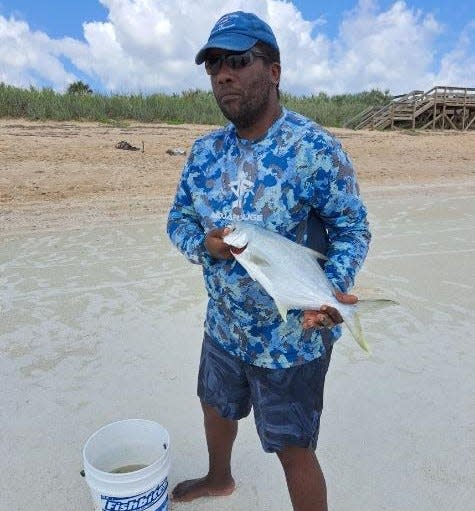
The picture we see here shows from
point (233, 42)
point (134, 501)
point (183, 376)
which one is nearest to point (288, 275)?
point (233, 42)

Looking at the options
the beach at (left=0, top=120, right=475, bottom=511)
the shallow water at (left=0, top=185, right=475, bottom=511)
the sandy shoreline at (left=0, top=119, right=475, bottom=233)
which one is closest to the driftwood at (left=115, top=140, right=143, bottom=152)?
the sandy shoreline at (left=0, top=119, right=475, bottom=233)

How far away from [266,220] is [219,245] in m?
0.20

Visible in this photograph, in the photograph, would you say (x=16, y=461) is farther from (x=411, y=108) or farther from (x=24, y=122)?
(x=411, y=108)

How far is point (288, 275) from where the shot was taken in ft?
5.82

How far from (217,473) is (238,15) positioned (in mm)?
2068

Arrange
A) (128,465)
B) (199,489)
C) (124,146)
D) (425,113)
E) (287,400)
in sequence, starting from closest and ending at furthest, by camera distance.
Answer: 1. (287,400)
2. (128,465)
3. (199,489)
4. (124,146)
5. (425,113)

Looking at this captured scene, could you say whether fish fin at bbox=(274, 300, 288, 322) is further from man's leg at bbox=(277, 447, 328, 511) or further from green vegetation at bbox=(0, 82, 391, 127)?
green vegetation at bbox=(0, 82, 391, 127)

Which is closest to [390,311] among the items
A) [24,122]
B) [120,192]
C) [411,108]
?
[120,192]

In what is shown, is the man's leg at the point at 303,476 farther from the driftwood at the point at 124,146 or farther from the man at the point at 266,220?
the driftwood at the point at 124,146

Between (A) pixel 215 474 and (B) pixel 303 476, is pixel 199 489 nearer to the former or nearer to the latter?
(A) pixel 215 474

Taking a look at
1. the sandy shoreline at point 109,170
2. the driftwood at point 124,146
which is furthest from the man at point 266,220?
the driftwood at point 124,146

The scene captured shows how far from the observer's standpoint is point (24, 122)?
43.3 ft

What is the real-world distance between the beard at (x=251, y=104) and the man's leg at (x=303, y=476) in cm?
127

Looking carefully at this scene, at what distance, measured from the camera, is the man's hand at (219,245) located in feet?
5.84
